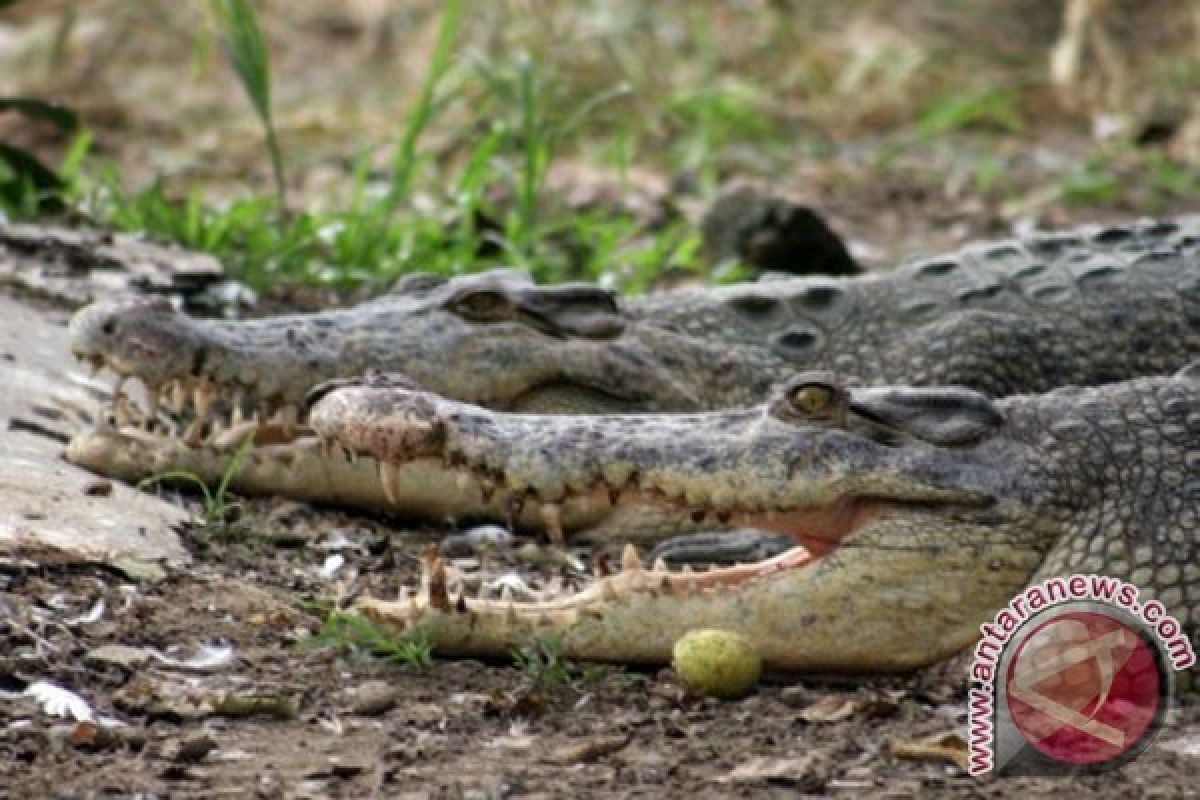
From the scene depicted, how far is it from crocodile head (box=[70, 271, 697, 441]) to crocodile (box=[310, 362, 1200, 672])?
1478mm

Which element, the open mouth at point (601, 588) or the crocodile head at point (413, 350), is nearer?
the open mouth at point (601, 588)

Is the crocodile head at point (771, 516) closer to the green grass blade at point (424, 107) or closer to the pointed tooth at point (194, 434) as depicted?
the pointed tooth at point (194, 434)

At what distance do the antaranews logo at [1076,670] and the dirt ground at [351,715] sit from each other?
0.08 meters

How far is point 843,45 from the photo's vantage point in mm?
13625

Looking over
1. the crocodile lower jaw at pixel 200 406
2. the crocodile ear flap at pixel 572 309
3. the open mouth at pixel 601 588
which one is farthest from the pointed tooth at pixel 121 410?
the open mouth at pixel 601 588

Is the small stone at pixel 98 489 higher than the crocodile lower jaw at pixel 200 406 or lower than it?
lower

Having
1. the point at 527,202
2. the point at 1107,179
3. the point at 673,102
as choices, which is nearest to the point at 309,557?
the point at 527,202

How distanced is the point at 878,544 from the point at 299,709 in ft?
4.04

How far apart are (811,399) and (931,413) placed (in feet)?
0.90

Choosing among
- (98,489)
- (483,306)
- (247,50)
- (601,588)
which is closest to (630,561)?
(601,588)

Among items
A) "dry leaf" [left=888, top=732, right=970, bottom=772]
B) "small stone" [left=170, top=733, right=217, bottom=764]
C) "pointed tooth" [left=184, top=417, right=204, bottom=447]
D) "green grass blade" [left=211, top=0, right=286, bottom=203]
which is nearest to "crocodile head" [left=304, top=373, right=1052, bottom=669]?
"dry leaf" [left=888, top=732, right=970, bottom=772]

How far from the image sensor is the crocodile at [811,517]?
198 inches

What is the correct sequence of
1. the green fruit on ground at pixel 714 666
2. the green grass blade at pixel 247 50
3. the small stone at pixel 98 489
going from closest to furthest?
the green fruit on ground at pixel 714 666
the small stone at pixel 98 489
the green grass blade at pixel 247 50

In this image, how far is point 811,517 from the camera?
16.6 feet
